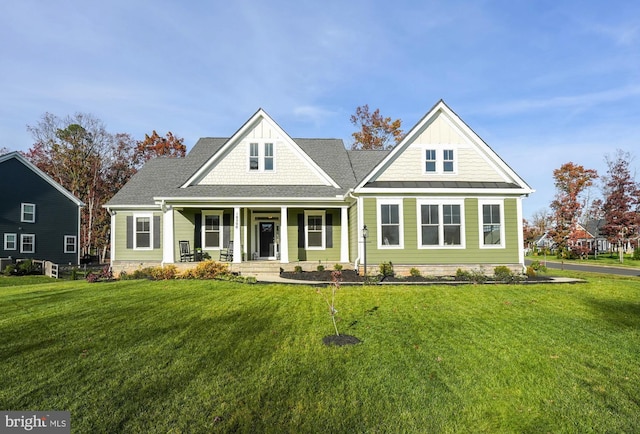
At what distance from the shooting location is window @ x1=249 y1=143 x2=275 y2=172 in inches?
719

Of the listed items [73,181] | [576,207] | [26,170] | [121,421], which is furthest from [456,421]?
[576,207]

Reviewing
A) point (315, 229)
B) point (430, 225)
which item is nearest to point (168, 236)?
point (315, 229)

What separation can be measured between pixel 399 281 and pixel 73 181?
3688cm

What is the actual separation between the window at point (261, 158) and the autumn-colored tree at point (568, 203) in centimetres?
3528

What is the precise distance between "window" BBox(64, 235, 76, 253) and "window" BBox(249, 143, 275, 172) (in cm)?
1892

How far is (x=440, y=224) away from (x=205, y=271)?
9.37m

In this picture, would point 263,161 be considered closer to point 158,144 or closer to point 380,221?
point 380,221

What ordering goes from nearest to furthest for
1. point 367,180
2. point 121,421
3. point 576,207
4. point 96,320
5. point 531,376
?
point 121,421 → point 531,376 → point 96,320 → point 367,180 → point 576,207

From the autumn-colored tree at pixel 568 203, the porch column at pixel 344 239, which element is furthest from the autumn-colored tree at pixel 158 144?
the autumn-colored tree at pixel 568 203

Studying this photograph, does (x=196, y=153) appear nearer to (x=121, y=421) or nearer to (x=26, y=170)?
(x=26, y=170)

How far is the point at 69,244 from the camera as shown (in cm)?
2855

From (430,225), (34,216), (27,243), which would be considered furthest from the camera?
(34,216)

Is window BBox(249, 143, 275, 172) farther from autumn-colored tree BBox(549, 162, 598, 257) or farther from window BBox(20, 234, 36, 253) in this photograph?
autumn-colored tree BBox(549, 162, 598, 257)

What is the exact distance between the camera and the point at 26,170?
87.4ft
